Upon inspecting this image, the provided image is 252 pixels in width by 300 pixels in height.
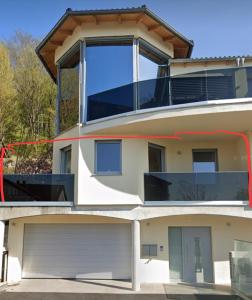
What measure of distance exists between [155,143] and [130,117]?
1.97 meters

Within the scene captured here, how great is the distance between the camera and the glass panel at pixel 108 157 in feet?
42.9

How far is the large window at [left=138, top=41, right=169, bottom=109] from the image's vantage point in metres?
12.5

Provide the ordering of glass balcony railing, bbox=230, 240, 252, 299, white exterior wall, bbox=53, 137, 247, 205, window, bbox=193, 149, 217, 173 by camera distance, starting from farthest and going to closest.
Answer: window, bbox=193, 149, 217, 173 → white exterior wall, bbox=53, 137, 247, 205 → glass balcony railing, bbox=230, 240, 252, 299


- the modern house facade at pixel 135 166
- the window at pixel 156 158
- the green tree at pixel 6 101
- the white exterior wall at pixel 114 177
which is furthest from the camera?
the green tree at pixel 6 101

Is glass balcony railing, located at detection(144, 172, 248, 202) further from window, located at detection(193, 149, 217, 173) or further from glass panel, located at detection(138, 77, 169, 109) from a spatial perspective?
glass panel, located at detection(138, 77, 169, 109)

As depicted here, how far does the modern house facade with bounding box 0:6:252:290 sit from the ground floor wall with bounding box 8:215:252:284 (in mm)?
41

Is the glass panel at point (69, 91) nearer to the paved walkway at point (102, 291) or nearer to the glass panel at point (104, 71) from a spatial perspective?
the glass panel at point (104, 71)

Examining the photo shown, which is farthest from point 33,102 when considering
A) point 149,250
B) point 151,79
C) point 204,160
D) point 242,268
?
point 242,268

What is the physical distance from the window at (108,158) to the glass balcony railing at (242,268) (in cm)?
522

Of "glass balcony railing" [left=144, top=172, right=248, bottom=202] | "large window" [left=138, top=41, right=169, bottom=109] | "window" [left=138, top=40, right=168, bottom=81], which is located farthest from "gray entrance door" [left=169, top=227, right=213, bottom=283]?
"window" [left=138, top=40, right=168, bottom=81]

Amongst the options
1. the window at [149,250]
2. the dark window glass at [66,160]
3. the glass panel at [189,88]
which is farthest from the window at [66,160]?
the glass panel at [189,88]

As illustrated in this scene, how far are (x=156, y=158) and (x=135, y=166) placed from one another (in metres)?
1.65

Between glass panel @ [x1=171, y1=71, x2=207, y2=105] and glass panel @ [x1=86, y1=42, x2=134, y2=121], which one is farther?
glass panel @ [x1=86, y1=42, x2=134, y2=121]

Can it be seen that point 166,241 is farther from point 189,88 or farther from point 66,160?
point 189,88
